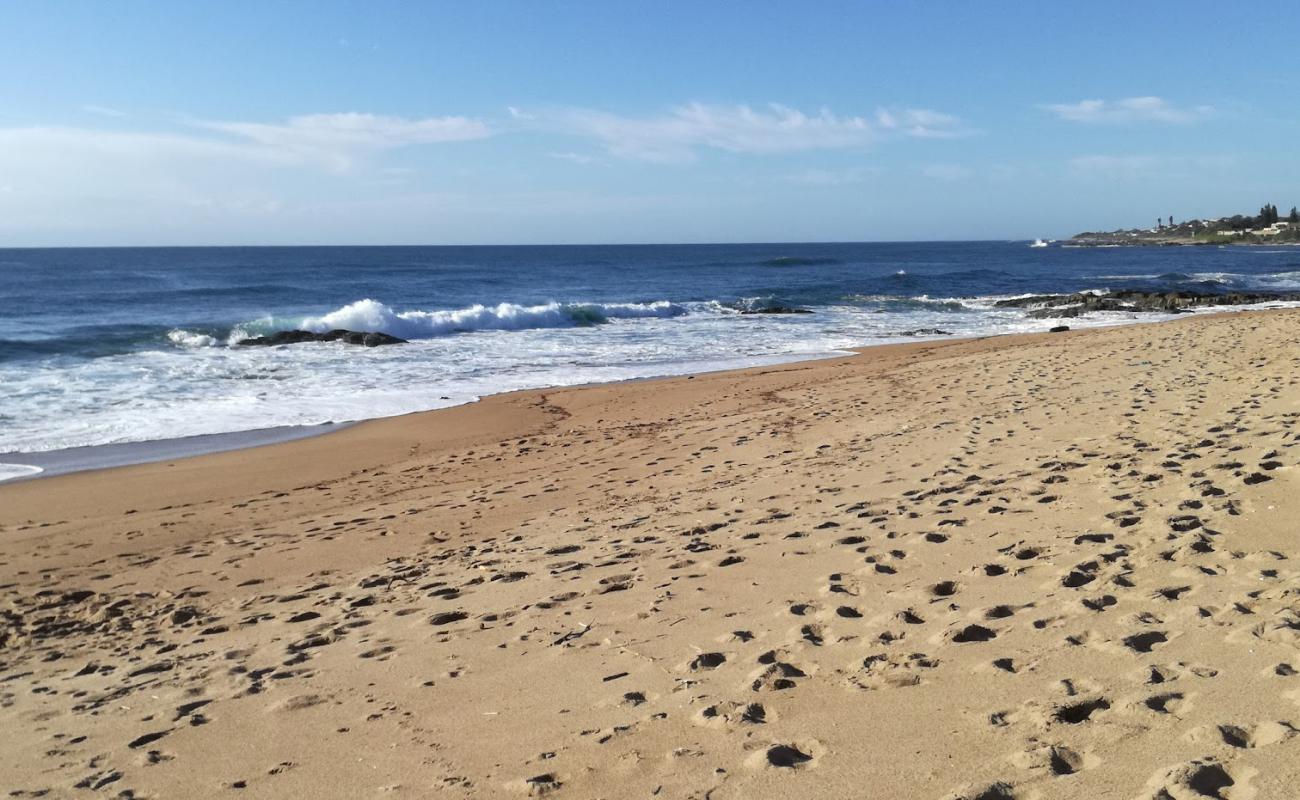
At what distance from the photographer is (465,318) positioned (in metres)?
30.1

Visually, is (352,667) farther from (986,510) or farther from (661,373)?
(661,373)

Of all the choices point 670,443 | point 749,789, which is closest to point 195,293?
point 670,443

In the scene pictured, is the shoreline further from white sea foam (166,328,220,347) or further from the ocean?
white sea foam (166,328,220,347)

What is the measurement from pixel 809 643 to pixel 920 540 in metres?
1.50

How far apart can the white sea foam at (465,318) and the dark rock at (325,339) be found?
2373 mm

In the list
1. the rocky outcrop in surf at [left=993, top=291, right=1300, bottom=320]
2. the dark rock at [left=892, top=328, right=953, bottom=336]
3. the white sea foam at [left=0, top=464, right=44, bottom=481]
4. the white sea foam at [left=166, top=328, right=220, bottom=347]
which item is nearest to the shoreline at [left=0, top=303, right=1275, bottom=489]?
the white sea foam at [left=0, top=464, right=44, bottom=481]

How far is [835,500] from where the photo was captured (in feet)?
20.7

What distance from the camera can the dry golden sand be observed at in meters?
2.97

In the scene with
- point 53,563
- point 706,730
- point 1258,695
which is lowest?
point 53,563

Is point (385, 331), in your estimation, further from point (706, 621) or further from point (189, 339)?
point (706, 621)

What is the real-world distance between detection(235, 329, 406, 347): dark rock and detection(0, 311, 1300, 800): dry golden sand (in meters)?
15.5

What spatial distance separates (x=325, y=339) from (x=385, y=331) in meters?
2.80

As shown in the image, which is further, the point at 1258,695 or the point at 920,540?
the point at 920,540

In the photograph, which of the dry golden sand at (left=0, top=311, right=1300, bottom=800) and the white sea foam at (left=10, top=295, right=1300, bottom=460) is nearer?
the dry golden sand at (left=0, top=311, right=1300, bottom=800)
